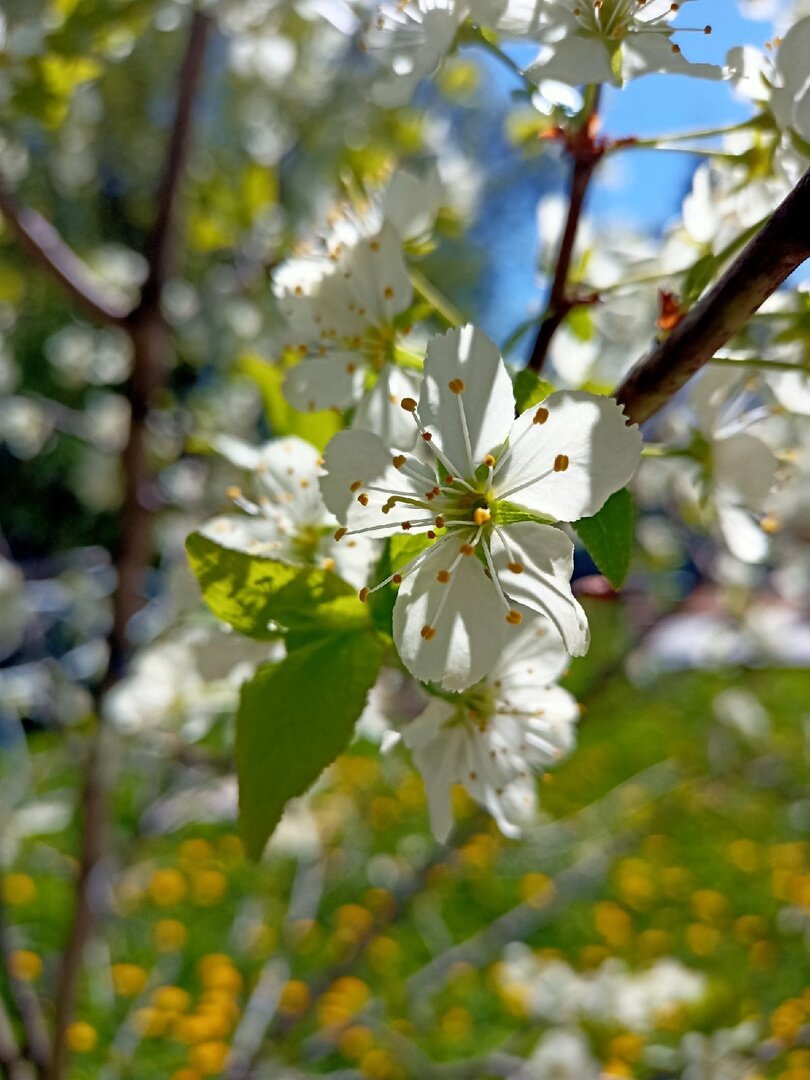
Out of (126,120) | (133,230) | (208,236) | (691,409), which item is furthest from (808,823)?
(133,230)

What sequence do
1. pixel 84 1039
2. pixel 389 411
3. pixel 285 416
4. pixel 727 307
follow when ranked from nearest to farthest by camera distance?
pixel 727 307 < pixel 389 411 < pixel 285 416 < pixel 84 1039

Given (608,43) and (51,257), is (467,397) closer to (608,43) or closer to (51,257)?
(608,43)

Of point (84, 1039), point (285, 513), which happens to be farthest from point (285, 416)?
point (84, 1039)

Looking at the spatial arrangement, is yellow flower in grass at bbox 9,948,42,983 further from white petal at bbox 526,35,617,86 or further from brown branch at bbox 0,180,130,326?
white petal at bbox 526,35,617,86

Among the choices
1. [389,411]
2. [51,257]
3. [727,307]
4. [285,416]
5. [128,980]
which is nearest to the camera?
[727,307]

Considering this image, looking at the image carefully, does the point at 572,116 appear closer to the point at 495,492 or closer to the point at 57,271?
the point at 495,492

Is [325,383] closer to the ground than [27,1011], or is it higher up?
higher up
